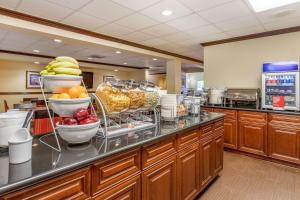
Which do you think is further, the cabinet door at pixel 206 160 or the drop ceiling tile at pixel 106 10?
the drop ceiling tile at pixel 106 10

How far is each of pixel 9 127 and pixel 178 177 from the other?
1.37m

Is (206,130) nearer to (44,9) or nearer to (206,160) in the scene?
(206,160)

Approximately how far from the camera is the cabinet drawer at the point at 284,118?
294 centimetres

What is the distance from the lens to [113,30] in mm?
3693

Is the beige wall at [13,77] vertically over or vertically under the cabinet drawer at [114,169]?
over

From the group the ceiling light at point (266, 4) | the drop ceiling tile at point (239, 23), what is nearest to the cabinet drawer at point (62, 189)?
the ceiling light at point (266, 4)

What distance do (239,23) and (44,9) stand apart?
10.8ft

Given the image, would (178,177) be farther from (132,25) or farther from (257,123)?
(132,25)

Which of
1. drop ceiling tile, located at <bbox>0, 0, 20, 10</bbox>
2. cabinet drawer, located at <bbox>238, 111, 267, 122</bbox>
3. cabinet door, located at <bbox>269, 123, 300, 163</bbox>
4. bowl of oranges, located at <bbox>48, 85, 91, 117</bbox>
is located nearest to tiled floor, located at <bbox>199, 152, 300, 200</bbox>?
cabinet door, located at <bbox>269, 123, 300, 163</bbox>

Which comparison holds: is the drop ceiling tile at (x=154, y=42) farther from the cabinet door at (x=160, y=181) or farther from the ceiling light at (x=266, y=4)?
the cabinet door at (x=160, y=181)

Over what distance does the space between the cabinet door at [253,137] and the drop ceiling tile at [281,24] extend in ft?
6.00

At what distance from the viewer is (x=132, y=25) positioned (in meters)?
3.42

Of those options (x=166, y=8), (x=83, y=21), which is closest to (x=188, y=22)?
(x=166, y=8)

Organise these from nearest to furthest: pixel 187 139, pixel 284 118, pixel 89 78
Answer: pixel 187 139 → pixel 284 118 → pixel 89 78
